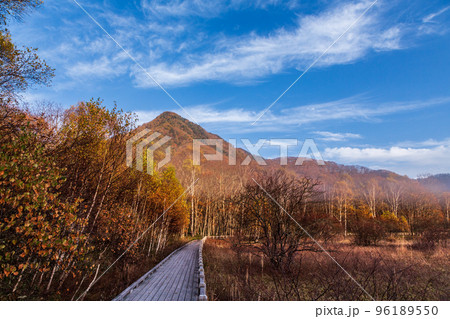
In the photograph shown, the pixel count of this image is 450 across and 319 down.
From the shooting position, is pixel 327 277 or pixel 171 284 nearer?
pixel 327 277

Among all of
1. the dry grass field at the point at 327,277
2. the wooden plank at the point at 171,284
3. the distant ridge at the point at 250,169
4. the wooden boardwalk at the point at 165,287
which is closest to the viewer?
the dry grass field at the point at 327,277

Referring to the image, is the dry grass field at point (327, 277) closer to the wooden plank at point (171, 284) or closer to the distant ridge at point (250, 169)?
the wooden plank at point (171, 284)

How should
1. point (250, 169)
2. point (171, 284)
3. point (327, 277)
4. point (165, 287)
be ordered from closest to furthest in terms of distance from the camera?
point (327, 277), point (165, 287), point (171, 284), point (250, 169)

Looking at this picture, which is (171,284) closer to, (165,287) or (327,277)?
(165,287)

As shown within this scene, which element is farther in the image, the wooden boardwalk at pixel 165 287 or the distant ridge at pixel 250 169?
the distant ridge at pixel 250 169

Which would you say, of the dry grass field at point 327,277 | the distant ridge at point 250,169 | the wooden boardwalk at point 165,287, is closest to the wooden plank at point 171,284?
the wooden boardwalk at point 165,287

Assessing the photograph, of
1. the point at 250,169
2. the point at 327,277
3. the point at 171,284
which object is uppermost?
the point at 250,169

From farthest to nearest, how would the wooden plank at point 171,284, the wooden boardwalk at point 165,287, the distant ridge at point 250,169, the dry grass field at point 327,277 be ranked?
1. the distant ridge at point 250,169
2. the wooden plank at point 171,284
3. the wooden boardwalk at point 165,287
4. the dry grass field at point 327,277

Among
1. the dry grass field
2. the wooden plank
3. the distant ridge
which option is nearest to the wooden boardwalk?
the wooden plank

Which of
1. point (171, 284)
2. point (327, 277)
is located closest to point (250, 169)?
point (171, 284)

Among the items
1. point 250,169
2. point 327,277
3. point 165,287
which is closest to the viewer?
point 327,277

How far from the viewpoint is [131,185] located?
18.4 m

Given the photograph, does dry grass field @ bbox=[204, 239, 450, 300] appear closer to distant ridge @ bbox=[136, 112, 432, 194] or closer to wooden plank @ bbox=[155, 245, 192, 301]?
wooden plank @ bbox=[155, 245, 192, 301]
